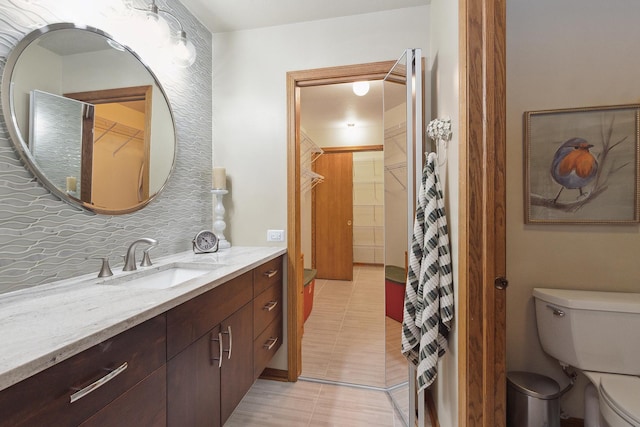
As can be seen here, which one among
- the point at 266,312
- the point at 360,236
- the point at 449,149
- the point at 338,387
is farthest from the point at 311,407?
the point at 360,236

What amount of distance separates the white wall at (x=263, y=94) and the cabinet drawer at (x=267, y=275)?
0.84 ft

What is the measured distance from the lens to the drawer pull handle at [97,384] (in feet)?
2.21

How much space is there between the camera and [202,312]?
1150 millimetres

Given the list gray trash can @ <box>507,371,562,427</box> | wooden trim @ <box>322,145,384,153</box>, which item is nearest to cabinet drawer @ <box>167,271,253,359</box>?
gray trash can @ <box>507,371,562,427</box>

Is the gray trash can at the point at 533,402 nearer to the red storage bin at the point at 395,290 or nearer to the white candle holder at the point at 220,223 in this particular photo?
the red storage bin at the point at 395,290

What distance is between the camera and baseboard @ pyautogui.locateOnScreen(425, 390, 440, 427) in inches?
64.4

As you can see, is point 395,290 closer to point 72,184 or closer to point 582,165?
point 582,165

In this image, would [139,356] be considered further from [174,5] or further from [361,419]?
[174,5]

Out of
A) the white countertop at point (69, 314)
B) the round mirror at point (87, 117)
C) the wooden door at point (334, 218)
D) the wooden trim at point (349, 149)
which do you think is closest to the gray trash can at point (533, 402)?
the white countertop at point (69, 314)

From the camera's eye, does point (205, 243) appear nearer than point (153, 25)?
No

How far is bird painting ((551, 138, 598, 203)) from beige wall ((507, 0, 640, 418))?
193 mm

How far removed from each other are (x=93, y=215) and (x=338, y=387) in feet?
6.03

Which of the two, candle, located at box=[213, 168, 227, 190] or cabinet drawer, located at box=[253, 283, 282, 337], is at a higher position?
candle, located at box=[213, 168, 227, 190]

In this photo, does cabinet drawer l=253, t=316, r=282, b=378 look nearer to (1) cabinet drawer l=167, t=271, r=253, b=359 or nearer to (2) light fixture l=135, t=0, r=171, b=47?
(1) cabinet drawer l=167, t=271, r=253, b=359
